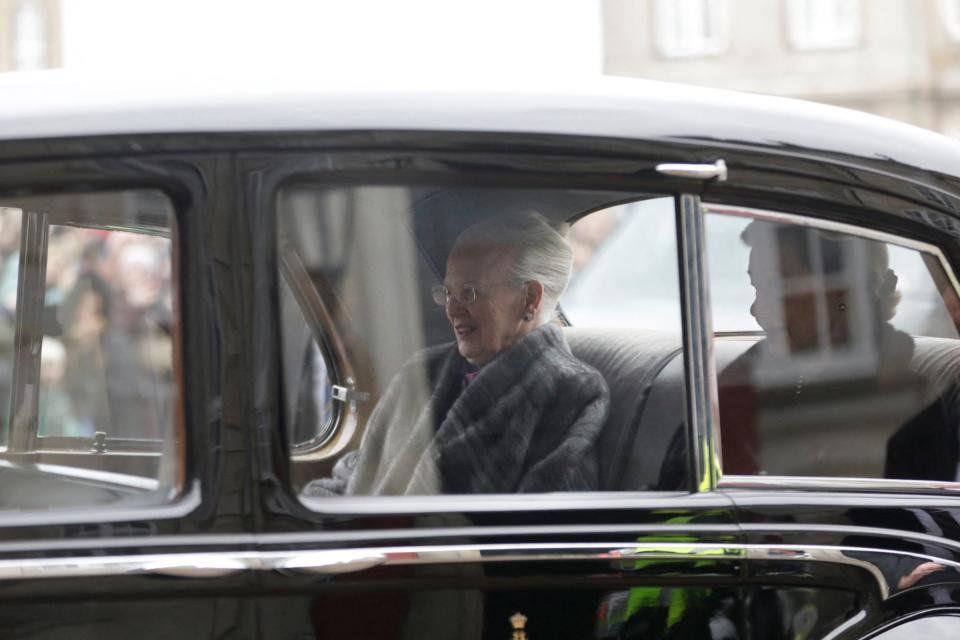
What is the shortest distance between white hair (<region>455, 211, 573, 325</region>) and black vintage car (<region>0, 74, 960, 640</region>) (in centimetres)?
4

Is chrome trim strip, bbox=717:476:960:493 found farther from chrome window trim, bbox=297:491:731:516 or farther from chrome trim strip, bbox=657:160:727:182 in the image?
chrome trim strip, bbox=657:160:727:182

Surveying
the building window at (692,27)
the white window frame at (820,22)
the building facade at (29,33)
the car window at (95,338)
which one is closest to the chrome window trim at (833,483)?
the car window at (95,338)

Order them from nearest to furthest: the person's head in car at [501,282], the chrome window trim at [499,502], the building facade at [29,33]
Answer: the chrome window trim at [499,502], the person's head in car at [501,282], the building facade at [29,33]

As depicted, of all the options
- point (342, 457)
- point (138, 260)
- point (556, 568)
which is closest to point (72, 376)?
point (138, 260)

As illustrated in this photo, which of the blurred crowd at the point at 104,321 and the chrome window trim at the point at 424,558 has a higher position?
the blurred crowd at the point at 104,321

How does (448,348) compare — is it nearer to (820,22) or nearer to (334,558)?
(334,558)

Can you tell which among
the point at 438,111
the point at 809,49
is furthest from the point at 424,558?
the point at 809,49

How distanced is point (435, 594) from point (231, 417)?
16.5 inches

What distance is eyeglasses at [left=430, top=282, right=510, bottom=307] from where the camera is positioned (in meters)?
2.02

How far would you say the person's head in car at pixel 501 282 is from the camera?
1.95 m

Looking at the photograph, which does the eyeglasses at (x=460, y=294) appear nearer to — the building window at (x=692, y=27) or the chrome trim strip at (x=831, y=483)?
the chrome trim strip at (x=831, y=483)

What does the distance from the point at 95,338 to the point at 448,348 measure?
635 millimetres

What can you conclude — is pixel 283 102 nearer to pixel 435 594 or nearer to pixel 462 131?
pixel 462 131

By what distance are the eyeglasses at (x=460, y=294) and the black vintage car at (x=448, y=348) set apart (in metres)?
0.03
